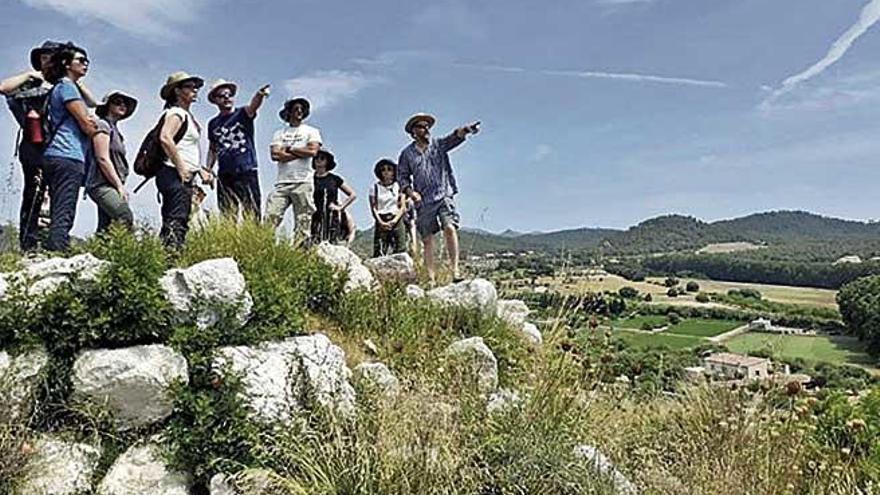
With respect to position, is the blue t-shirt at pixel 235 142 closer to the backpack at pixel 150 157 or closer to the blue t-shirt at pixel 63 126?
the backpack at pixel 150 157

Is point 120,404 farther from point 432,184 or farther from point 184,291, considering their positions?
point 432,184

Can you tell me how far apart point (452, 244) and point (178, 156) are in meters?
3.21

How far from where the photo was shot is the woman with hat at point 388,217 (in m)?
8.50

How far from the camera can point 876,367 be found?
21.9 feet

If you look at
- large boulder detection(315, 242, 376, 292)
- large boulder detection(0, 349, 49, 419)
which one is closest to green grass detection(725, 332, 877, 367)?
large boulder detection(315, 242, 376, 292)

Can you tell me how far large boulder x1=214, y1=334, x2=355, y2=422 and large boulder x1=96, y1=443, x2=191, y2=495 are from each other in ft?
1.88

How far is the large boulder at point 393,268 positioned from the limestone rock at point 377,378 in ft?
6.28

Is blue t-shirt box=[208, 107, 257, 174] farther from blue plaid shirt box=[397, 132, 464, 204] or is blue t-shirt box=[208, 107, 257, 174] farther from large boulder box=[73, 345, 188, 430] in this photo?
large boulder box=[73, 345, 188, 430]

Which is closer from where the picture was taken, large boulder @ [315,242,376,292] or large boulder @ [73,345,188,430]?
large boulder @ [73,345,188,430]

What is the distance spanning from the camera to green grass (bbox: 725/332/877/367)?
535 centimetres

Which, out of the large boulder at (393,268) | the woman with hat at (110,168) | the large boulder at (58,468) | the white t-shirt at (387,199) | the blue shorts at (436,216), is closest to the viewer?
the large boulder at (58,468)

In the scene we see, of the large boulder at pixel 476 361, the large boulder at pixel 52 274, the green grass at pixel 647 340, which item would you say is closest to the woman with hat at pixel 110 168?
the large boulder at pixel 52 274

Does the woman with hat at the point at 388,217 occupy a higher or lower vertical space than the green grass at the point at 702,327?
higher

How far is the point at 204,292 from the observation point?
4.86 m
